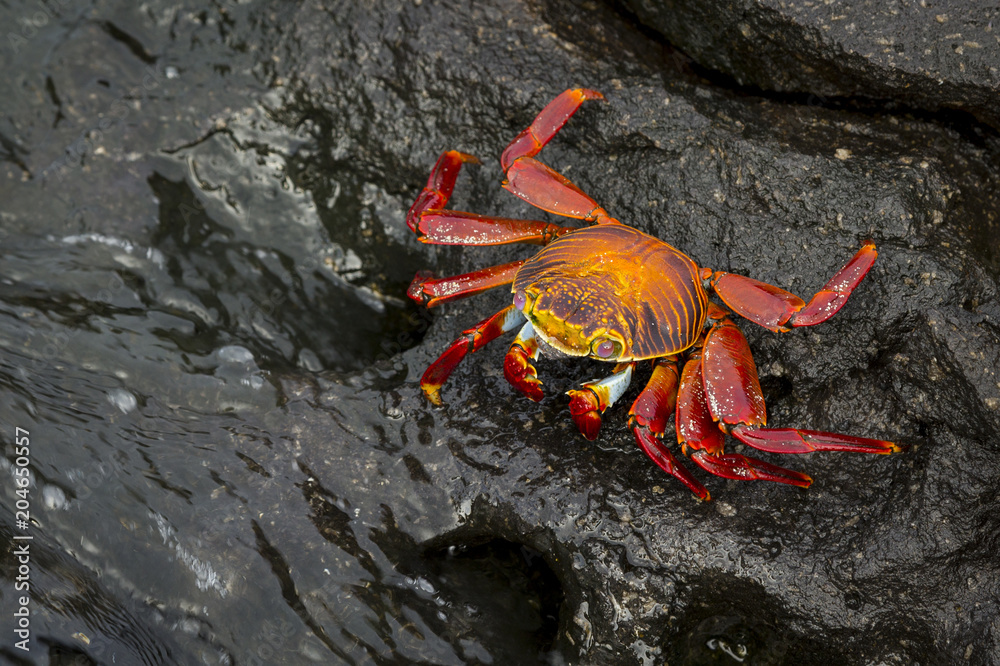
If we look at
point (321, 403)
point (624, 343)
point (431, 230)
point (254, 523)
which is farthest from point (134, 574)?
point (624, 343)

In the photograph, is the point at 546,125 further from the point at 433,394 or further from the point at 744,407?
the point at 744,407

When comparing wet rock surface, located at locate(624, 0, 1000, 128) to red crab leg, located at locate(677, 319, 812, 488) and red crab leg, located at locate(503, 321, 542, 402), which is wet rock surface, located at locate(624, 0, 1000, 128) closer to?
red crab leg, located at locate(677, 319, 812, 488)

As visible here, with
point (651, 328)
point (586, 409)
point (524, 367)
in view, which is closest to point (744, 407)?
point (651, 328)

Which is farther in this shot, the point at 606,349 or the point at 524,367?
the point at 524,367

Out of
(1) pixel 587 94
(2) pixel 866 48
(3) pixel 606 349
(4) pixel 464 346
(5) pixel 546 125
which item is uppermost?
(2) pixel 866 48

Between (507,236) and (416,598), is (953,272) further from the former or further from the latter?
(416,598)

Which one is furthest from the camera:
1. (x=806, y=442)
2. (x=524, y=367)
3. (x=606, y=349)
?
(x=524, y=367)

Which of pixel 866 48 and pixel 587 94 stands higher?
pixel 866 48

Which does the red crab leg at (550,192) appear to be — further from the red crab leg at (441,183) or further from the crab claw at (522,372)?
the crab claw at (522,372)
